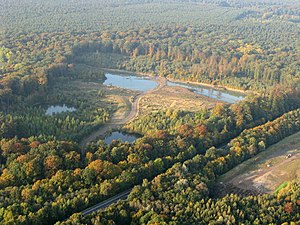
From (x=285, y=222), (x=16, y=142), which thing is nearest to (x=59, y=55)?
(x=16, y=142)

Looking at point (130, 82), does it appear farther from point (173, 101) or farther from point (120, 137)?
point (120, 137)

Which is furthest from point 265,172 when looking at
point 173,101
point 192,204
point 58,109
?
point 58,109

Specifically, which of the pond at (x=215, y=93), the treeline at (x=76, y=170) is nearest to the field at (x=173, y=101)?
the pond at (x=215, y=93)

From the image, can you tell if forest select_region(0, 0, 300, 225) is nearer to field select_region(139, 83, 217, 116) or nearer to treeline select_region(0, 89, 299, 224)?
treeline select_region(0, 89, 299, 224)

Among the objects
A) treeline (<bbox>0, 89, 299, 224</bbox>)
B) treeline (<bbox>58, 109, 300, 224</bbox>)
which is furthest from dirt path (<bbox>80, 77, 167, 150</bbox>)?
treeline (<bbox>58, 109, 300, 224</bbox>)

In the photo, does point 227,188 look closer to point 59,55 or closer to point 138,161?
point 138,161

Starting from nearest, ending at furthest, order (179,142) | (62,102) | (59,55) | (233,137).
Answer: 1. (179,142)
2. (233,137)
3. (62,102)
4. (59,55)
